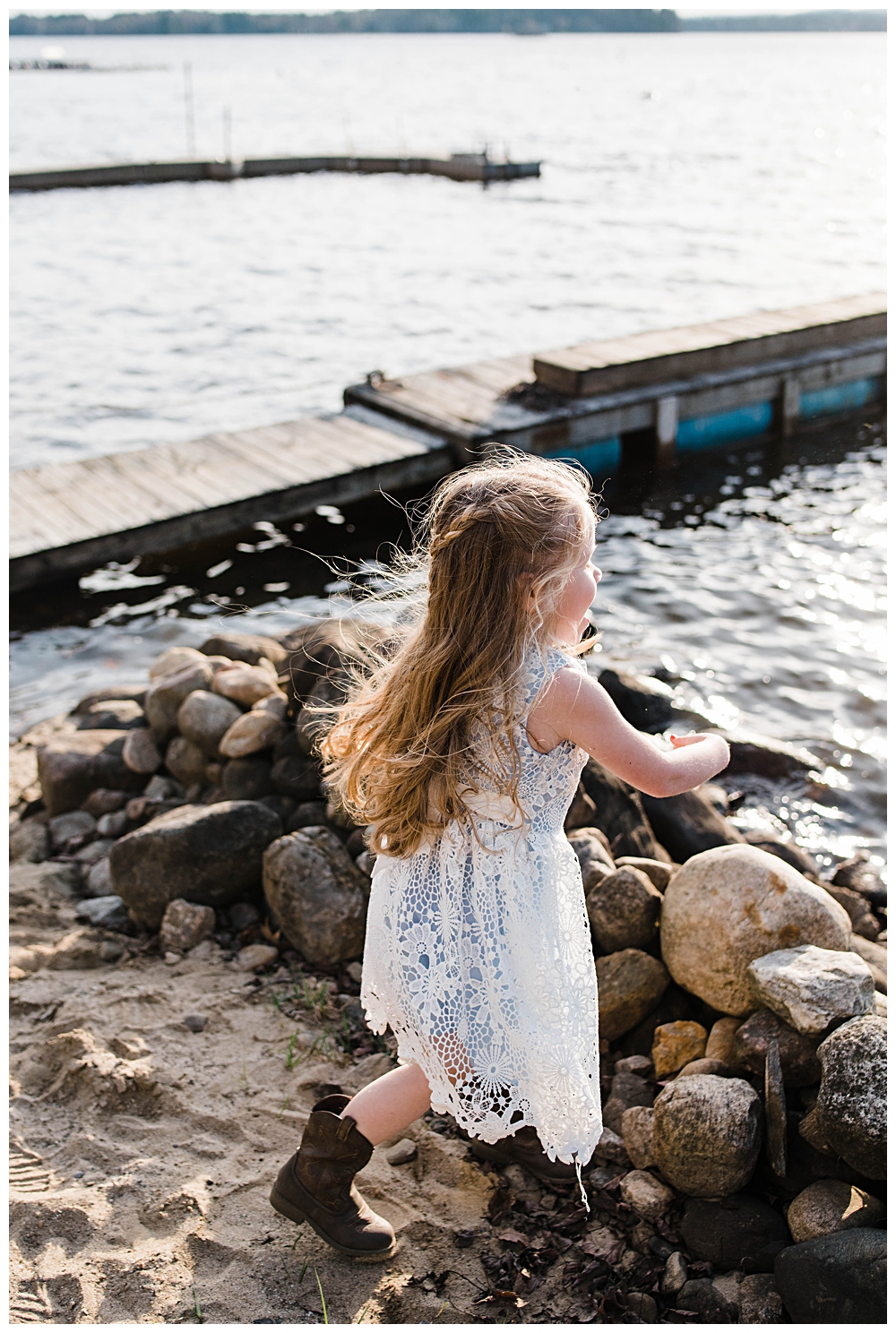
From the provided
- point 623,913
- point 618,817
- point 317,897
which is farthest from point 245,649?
point 623,913

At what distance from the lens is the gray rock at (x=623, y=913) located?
10.5 feet

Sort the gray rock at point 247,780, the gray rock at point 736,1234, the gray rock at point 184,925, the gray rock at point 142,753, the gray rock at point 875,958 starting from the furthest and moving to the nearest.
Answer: the gray rock at point 142,753, the gray rock at point 247,780, the gray rock at point 184,925, the gray rock at point 875,958, the gray rock at point 736,1234

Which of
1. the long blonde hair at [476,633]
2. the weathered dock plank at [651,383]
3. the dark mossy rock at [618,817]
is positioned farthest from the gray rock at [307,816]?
the weathered dock plank at [651,383]

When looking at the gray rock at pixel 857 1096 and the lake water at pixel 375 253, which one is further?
the lake water at pixel 375 253

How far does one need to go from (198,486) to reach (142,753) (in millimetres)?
3641

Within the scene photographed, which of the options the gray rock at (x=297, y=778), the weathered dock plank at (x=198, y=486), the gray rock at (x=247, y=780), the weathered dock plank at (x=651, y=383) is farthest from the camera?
the weathered dock plank at (x=651, y=383)

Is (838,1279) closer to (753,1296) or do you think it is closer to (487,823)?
(753,1296)

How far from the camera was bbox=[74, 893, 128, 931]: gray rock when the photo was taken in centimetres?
374

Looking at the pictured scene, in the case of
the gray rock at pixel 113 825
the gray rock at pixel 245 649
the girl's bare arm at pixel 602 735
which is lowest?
the gray rock at pixel 113 825

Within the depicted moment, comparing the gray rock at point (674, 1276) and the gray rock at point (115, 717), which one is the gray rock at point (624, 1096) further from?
the gray rock at point (115, 717)

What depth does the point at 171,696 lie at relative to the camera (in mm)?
4613

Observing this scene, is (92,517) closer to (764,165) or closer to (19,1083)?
(19,1083)

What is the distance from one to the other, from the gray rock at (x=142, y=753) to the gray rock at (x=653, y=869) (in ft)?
6.96

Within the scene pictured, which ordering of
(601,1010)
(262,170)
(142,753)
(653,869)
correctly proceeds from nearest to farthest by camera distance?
(601,1010) → (653,869) → (142,753) → (262,170)
